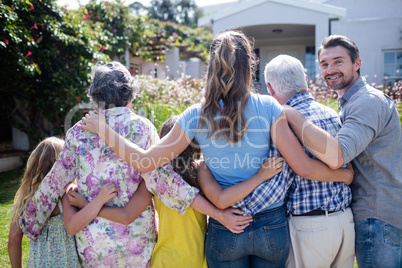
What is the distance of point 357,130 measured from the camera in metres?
1.90

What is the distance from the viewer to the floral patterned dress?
1989 mm

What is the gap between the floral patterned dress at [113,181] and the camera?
199cm

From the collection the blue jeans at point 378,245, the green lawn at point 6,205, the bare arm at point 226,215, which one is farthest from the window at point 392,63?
the green lawn at point 6,205

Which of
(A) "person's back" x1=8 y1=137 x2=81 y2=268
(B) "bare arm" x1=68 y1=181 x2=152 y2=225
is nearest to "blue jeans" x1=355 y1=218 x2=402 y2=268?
(B) "bare arm" x1=68 y1=181 x2=152 y2=225

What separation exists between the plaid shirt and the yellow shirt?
379mm

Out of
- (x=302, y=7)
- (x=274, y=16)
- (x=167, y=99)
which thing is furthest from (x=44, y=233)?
(x=302, y=7)

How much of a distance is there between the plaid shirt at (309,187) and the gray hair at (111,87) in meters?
0.97

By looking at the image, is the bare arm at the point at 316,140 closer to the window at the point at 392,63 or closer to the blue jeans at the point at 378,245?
the blue jeans at the point at 378,245

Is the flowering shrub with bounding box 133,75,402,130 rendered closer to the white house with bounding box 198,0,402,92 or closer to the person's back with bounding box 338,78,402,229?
the white house with bounding box 198,0,402,92

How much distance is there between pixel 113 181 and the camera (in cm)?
200

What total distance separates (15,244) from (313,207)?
203 cm

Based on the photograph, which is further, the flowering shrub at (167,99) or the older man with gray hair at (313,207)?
the flowering shrub at (167,99)

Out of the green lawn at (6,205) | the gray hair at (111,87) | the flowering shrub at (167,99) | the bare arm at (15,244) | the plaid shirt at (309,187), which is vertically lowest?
the green lawn at (6,205)

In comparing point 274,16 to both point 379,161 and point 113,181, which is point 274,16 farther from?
point 113,181
